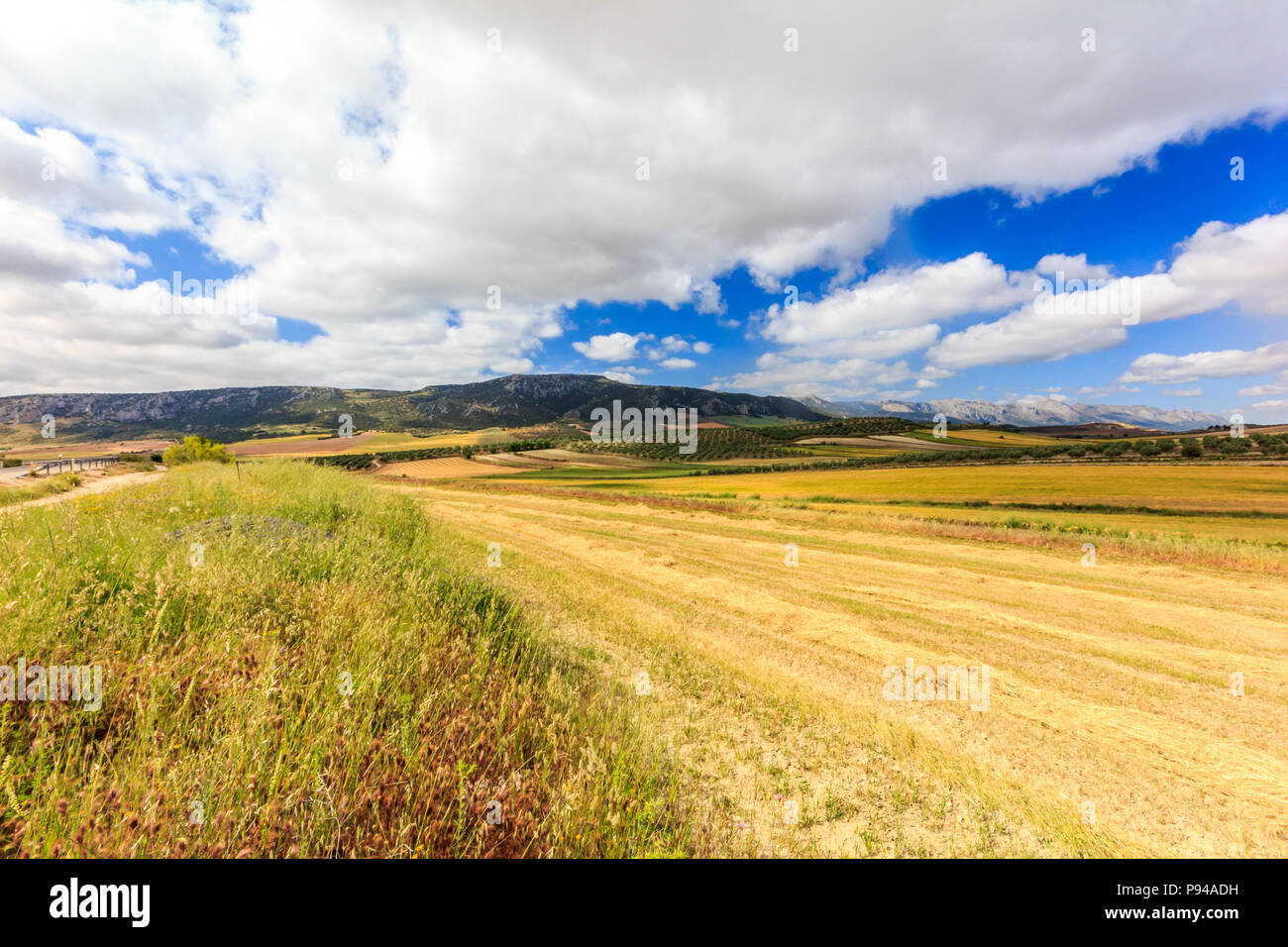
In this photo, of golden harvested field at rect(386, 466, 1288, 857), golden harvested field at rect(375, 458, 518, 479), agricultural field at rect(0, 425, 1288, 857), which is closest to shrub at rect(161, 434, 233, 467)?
golden harvested field at rect(375, 458, 518, 479)

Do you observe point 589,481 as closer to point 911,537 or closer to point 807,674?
point 911,537

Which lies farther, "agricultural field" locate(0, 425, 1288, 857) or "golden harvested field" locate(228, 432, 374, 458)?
"golden harvested field" locate(228, 432, 374, 458)

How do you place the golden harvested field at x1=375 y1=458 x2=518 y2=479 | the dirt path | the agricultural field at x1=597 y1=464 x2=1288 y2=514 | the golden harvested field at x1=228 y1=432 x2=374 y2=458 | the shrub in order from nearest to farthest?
the dirt path < the agricultural field at x1=597 y1=464 x2=1288 y2=514 < the shrub < the golden harvested field at x1=375 y1=458 x2=518 y2=479 < the golden harvested field at x1=228 y1=432 x2=374 y2=458

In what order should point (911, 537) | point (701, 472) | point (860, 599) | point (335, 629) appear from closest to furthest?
point (335, 629), point (860, 599), point (911, 537), point (701, 472)

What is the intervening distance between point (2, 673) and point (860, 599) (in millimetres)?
12485

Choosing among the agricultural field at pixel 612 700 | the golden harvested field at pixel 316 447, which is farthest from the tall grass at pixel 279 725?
the golden harvested field at pixel 316 447

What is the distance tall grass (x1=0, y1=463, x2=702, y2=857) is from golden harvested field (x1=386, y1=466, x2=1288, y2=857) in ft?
5.63

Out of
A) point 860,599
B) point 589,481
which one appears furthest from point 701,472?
point 860,599

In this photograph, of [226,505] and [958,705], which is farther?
[226,505]

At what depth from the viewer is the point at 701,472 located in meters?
62.1

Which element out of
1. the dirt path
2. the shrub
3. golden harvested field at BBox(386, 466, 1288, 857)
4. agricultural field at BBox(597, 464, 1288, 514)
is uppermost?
the shrub

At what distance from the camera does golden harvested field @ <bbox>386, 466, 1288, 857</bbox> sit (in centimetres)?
434

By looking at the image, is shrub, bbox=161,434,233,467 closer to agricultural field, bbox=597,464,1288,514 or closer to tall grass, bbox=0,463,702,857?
agricultural field, bbox=597,464,1288,514
